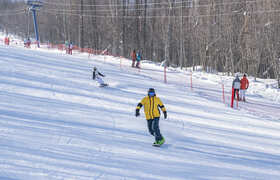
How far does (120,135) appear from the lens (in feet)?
26.0

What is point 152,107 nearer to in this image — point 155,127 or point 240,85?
point 155,127

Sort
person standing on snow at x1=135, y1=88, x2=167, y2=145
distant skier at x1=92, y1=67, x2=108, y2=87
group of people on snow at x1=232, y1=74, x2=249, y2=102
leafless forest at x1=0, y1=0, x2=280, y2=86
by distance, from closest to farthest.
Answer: person standing on snow at x1=135, y1=88, x2=167, y2=145
group of people on snow at x1=232, y1=74, x2=249, y2=102
distant skier at x1=92, y1=67, x2=108, y2=87
leafless forest at x1=0, y1=0, x2=280, y2=86

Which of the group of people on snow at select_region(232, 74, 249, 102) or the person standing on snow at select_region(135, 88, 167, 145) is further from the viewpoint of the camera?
the group of people on snow at select_region(232, 74, 249, 102)

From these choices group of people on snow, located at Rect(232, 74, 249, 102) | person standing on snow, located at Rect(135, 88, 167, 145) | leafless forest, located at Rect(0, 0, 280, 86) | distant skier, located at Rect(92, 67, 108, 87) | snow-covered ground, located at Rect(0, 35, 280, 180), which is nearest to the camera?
snow-covered ground, located at Rect(0, 35, 280, 180)

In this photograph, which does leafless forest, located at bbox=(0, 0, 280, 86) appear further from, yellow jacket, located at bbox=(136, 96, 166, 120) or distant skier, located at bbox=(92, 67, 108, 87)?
yellow jacket, located at bbox=(136, 96, 166, 120)

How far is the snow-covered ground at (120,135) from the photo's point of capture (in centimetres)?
570

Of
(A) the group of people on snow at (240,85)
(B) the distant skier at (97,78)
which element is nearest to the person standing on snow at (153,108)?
(B) the distant skier at (97,78)

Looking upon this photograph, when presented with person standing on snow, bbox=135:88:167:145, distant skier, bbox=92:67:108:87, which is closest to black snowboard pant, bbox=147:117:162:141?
person standing on snow, bbox=135:88:167:145

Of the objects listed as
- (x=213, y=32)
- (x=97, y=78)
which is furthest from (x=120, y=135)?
(x=213, y=32)

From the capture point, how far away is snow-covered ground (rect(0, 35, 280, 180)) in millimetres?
5699

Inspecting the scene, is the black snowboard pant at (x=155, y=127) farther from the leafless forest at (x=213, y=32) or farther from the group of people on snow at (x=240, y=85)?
the leafless forest at (x=213, y=32)

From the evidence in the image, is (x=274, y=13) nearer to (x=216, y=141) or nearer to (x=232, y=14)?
(x=232, y=14)

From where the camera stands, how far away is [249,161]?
6828mm

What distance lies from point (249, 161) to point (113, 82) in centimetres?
1081
